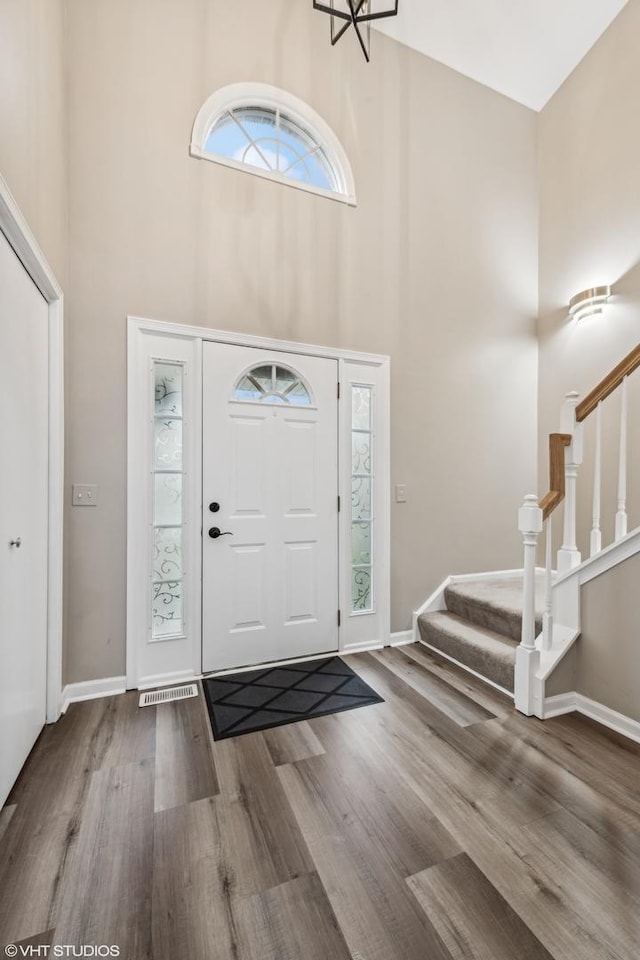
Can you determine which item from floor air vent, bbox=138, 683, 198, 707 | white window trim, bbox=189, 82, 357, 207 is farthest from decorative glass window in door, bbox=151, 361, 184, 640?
white window trim, bbox=189, 82, 357, 207

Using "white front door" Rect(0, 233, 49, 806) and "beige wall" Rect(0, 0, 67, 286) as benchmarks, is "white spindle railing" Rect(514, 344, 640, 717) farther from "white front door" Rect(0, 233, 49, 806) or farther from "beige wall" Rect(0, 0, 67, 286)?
"beige wall" Rect(0, 0, 67, 286)

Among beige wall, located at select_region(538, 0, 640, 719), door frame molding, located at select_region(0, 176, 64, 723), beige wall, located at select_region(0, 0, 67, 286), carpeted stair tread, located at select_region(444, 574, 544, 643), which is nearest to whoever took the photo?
beige wall, located at select_region(0, 0, 67, 286)

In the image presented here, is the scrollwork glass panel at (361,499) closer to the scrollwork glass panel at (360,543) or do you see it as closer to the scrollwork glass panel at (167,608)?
the scrollwork glass panel at (360,543)

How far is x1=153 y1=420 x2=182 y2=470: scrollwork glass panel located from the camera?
8.54 ft

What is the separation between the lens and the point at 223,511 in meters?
2.72

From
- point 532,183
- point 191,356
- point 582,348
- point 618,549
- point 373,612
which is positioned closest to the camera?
point 618,549

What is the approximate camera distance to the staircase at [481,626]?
2.56 m

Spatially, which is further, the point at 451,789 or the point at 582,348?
the point at 582,348

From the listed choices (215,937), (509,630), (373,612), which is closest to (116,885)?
(215,937)

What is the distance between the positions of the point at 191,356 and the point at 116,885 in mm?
2459

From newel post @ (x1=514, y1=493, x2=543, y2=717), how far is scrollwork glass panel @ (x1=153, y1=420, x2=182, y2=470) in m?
2.08

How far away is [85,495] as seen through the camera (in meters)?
2.41

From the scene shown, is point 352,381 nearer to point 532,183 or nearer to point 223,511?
point 223,511

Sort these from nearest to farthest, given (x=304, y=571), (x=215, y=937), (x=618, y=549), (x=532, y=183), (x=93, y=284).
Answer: (x=215, y=937)
(x=618, y=549)
(x=93, y=284)
(x=304, y=571)
(x=532, y=183)
